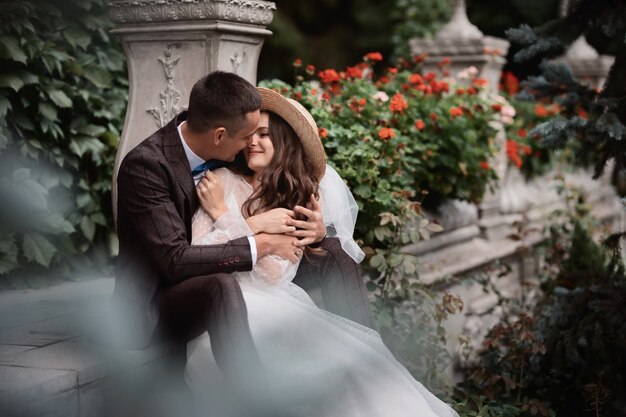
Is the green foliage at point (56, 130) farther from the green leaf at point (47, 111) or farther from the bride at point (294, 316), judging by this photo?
the bride at point (294, 316)

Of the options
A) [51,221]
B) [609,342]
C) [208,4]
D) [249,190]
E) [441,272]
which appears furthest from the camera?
[441,272]

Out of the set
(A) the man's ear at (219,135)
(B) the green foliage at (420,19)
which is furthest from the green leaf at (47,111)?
(B) the green foliage at (420,19)

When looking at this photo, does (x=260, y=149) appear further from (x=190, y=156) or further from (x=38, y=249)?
(x=38, y=249)

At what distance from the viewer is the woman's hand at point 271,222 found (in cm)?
312

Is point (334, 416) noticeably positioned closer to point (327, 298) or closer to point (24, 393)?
point (327, 298)

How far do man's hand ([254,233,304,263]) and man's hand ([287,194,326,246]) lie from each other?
0.03 meters

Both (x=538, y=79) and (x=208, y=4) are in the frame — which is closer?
(x=208, y=4)

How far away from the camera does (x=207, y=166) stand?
10.6 feet

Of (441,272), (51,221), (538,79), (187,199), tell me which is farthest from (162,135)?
(441,272)

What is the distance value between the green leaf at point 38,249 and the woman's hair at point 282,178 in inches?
63.1

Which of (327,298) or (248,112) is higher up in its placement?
(248,112)

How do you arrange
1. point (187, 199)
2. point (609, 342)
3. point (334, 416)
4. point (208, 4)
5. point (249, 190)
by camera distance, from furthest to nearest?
point (609, 342) → point (208, 4) → point (249, 190) → point (187, 199) → point (334, 416)

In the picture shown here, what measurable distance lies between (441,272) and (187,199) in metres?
2.68

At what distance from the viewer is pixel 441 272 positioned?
17.7 ft
